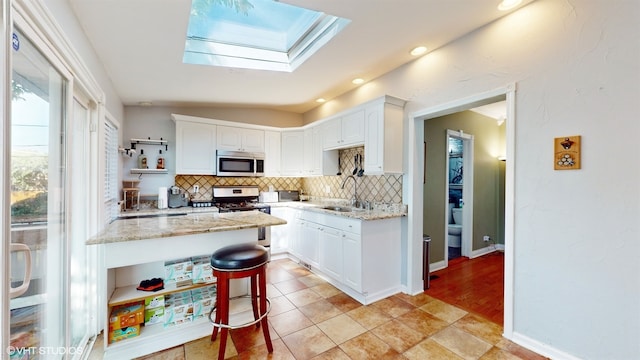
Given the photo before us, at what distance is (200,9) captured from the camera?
7.17ft

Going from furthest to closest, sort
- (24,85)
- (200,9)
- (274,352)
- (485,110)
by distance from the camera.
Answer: (485,110)
(200,9)
(274,352)
(24,85)

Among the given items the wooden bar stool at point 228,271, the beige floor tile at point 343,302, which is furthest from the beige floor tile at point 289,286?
the wooden bar stool at point 228,271

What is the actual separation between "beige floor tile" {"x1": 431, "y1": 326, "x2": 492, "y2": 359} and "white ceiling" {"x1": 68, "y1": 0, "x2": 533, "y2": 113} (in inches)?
104

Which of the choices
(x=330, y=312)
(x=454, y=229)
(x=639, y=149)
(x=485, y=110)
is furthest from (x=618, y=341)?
(x=485, y=110)

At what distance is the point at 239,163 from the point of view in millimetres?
4207

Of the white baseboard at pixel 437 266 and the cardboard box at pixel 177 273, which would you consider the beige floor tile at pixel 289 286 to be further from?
the white baseboard at pixel 437 266

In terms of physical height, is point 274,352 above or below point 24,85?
below

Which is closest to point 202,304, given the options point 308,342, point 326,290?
point 308,342

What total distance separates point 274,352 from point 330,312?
75 centimetres

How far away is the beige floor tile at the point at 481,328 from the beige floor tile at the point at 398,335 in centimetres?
46

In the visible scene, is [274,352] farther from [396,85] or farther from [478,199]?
[478,199]

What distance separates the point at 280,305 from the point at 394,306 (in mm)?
1184

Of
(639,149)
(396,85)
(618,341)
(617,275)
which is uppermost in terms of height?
(396,85)

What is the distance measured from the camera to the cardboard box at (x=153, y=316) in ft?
6.63
